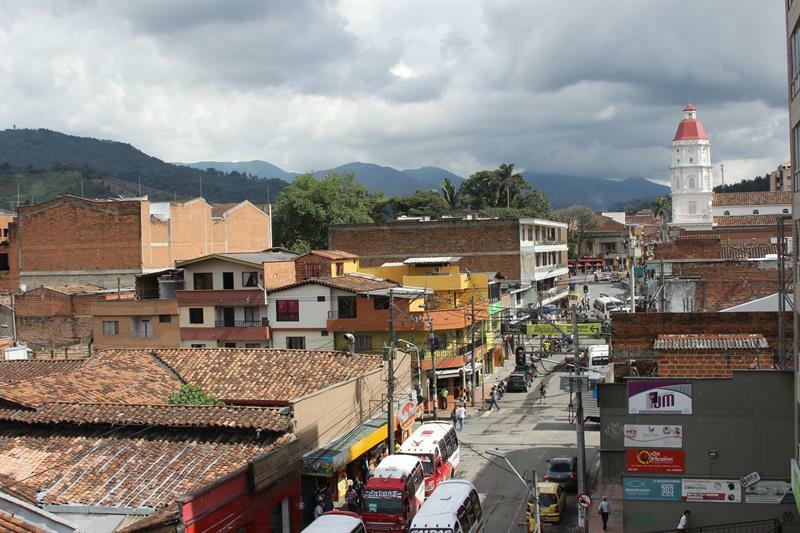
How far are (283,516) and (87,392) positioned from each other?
27.3 ft

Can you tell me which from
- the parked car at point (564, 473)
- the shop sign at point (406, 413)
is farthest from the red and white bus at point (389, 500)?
the shop sign at point (406, 413)

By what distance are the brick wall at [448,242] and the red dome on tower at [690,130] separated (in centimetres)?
8357

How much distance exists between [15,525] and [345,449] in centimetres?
1308

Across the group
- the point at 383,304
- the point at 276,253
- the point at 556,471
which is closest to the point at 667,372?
the point at 556,471

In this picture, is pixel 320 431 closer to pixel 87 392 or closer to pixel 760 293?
pixel 87 392

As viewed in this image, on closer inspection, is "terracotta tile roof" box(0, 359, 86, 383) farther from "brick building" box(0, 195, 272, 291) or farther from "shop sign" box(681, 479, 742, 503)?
"brick building" box(0, 195, 272, 291)

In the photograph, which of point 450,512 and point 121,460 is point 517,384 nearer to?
point 450,512

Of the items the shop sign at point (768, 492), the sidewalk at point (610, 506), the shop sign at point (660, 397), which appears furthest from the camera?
the sidewalk at point (610, 506)

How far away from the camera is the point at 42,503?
830 inches

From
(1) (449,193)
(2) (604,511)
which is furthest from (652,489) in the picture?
(1) (449,193)

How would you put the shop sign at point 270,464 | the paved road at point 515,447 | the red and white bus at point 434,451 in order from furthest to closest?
the red and white bus at point 434,451, the paved road at point 515,447, the shop sign at point 270,464

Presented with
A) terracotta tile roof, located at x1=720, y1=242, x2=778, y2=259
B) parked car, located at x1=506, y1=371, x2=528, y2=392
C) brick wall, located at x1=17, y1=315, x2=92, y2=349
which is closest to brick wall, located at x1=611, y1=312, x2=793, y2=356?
parked car, located at x1=506, y1=371, x2=528, y2=392

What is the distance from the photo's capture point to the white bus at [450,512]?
68.3 ft

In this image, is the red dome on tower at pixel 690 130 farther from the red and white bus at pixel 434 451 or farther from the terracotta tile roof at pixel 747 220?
the red and white bus at pixel 434 451
